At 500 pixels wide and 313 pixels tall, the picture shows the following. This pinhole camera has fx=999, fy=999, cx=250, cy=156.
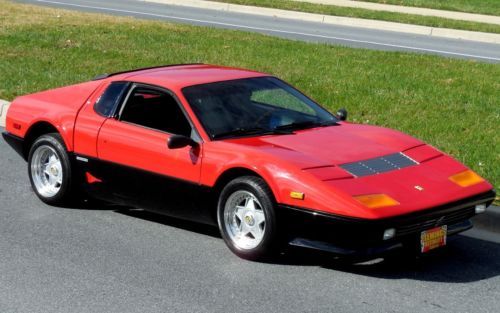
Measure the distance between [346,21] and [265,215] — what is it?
65.8ft

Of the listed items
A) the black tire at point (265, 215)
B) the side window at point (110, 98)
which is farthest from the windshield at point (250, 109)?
the side window at point (110, 98)

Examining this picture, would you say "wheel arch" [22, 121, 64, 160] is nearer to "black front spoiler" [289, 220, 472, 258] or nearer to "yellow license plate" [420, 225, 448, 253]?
"black front spoiler" [289, 220, 472, 258]

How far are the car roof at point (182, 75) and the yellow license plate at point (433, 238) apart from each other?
7.53ft

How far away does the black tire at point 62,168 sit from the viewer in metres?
8.50

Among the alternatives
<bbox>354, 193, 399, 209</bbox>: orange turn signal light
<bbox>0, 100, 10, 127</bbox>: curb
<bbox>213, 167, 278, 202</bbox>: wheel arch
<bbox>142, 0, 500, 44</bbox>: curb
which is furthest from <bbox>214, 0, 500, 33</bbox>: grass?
<bbox>354, 193, 399, 209</bbox>: orange turn signal light

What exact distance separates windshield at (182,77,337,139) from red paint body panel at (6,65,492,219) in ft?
0.34

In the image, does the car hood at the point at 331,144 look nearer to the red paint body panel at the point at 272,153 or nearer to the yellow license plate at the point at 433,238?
the red paint body panel at the point at 272,153

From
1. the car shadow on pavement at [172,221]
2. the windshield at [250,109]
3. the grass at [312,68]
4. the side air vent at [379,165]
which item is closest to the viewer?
the side air vent at [379,165]

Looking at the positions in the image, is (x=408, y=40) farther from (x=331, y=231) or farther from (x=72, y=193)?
(x=331, y=231)

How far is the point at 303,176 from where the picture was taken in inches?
267

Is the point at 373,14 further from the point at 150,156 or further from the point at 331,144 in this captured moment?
the point at 331,144

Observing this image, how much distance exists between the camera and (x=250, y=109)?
25.9 ft

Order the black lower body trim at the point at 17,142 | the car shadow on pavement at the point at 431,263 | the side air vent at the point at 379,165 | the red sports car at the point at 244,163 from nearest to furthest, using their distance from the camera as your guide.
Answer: the red sports car at the point at 244,163
the car shadow on pavement at the point at 431,263
the side air vent at the point at 379,165
the black lower body trim at the point at 17,142

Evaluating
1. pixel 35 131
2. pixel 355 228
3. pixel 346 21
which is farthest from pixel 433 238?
pixel 346 21
